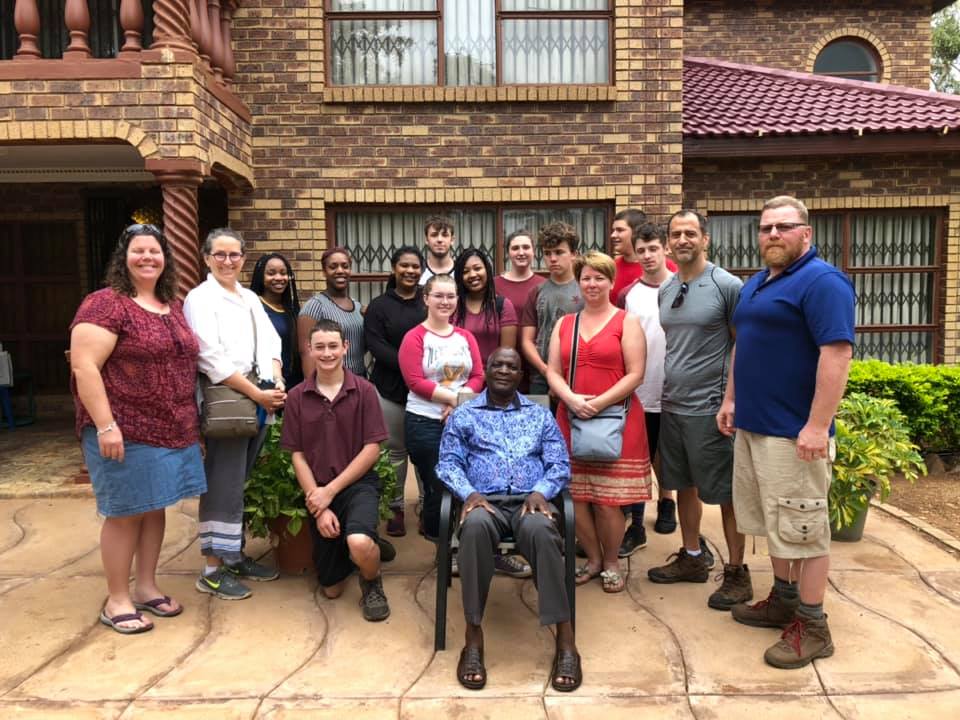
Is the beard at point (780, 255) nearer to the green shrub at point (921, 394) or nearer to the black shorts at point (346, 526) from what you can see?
the black shorts at point (346, 526)

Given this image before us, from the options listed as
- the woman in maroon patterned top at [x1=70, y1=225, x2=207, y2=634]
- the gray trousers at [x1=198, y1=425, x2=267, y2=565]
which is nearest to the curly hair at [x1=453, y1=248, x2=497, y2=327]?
the gray trousers at [x1=198, y1=425, x2=267, y2=565]

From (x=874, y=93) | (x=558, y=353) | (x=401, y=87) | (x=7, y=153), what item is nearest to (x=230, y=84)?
(x=401, y=87)

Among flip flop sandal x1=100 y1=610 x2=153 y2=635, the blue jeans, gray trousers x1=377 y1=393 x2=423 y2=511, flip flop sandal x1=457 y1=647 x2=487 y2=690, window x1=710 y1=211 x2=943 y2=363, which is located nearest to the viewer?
flip flop sandal x1=457 y1=647 x2=487 y2=690

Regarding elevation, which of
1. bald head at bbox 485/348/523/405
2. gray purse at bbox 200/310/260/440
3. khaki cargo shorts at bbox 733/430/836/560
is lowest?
khaki cargo shorts at bbox 733/430/836/560

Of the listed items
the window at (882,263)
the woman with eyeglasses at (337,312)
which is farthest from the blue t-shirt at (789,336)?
the window at (882,263)

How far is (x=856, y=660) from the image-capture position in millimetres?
3277

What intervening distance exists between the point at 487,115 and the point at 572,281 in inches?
124

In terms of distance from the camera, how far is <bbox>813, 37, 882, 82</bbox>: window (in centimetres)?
1200

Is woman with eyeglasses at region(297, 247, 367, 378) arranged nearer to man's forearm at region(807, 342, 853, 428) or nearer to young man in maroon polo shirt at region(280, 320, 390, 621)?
young man in maroon polo shirt at region(280, 320, 390, 621)

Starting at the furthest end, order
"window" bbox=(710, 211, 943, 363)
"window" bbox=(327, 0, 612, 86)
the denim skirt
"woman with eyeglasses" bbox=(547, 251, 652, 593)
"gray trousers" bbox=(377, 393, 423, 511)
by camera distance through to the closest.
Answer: "window" bbox=(710, 211, 943, 363) → "window" bbox=(327, 0, 612, 86) → "gray trousers" bbox=(377, 393, 423, 511) → "woman with eyeglasses" bbox=(547, 251, 652, 593) → the denim skirt

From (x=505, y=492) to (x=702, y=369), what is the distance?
122cm

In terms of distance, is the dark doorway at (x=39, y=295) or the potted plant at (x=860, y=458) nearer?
the potted plant at (x=860, y=458)

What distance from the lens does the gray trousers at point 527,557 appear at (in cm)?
317

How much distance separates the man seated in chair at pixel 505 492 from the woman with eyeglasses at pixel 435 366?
457mm
